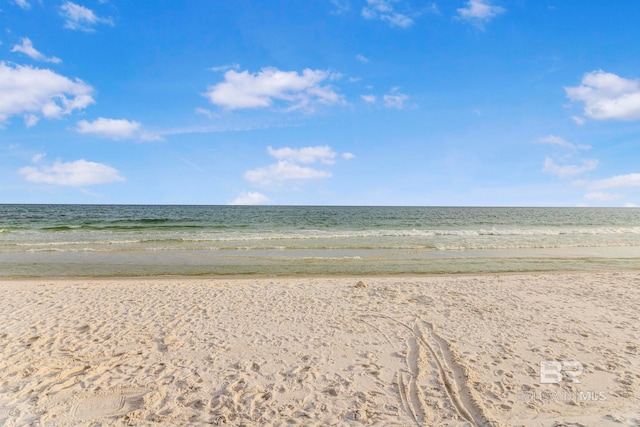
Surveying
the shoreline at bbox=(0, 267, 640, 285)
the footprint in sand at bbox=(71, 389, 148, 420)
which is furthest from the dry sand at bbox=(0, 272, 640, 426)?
the shoreline at bbox=(0, 267, 640, 285)

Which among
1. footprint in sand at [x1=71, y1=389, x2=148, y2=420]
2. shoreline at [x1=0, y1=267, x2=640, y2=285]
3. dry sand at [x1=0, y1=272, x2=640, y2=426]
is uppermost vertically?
shoreline at [x1=0, y1=267, x2=640, y2=285]

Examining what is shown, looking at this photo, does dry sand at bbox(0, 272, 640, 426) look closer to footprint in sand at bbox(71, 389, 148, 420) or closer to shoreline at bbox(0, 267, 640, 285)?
footprint in sand at bbox(71, 389, 148, 420)

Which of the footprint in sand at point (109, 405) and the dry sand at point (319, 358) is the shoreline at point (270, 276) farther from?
the footprint in sand at point (109, 405)

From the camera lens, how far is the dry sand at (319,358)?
14.7 feet

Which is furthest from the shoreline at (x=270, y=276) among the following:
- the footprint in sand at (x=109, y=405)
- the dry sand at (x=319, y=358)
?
the footprint in sand at (x=109, y=405)

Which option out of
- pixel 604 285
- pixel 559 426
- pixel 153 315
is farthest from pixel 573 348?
pixel 153 315

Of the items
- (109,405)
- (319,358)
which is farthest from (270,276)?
(109,405)

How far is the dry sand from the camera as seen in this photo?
4484 millimetres

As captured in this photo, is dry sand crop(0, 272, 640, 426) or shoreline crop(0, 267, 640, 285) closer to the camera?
dry sand crop(0, 272, 640, 426)

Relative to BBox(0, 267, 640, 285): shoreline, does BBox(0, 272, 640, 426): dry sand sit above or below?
below

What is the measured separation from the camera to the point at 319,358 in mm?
5949

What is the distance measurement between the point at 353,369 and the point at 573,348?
4127 millimetres

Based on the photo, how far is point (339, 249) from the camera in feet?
70.0

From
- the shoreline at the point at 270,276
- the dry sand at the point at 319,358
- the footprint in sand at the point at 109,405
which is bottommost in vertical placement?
the footprint in sand at the point at 109,405
